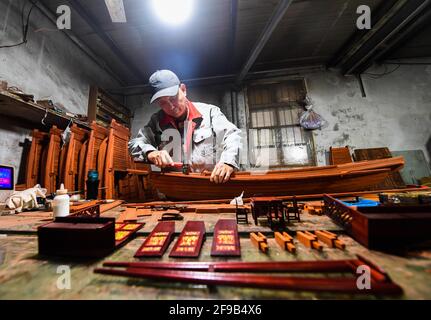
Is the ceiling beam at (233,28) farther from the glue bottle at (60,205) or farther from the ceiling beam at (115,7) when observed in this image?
the glue bottle at (60,205)

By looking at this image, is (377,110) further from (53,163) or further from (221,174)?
(53,163)

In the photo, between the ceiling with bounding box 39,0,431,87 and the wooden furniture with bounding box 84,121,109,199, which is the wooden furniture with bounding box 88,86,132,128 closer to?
the ceiling with bounding box 39,0,431,87

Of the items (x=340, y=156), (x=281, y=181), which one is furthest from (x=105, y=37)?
(x=340, y=156)

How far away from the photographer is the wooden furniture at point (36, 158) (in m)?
2.79

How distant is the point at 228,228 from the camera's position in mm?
1098

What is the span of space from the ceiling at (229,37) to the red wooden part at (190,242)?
13.6 ft

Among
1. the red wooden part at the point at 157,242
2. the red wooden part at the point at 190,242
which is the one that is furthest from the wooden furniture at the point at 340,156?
the red wooden part at the point at 157,242

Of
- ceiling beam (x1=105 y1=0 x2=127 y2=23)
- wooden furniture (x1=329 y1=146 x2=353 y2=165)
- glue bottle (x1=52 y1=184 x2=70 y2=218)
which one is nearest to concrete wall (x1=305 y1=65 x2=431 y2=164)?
wooden furniture (x1=329 y1=146 x2=353 y2=165)

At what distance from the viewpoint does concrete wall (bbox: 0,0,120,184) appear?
2752mm

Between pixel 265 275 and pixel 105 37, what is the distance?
5.56 m

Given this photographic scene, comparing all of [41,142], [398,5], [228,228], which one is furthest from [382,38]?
[41,142]

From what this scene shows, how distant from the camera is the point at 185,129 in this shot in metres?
2.70

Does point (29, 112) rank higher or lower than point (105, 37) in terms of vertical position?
lower
